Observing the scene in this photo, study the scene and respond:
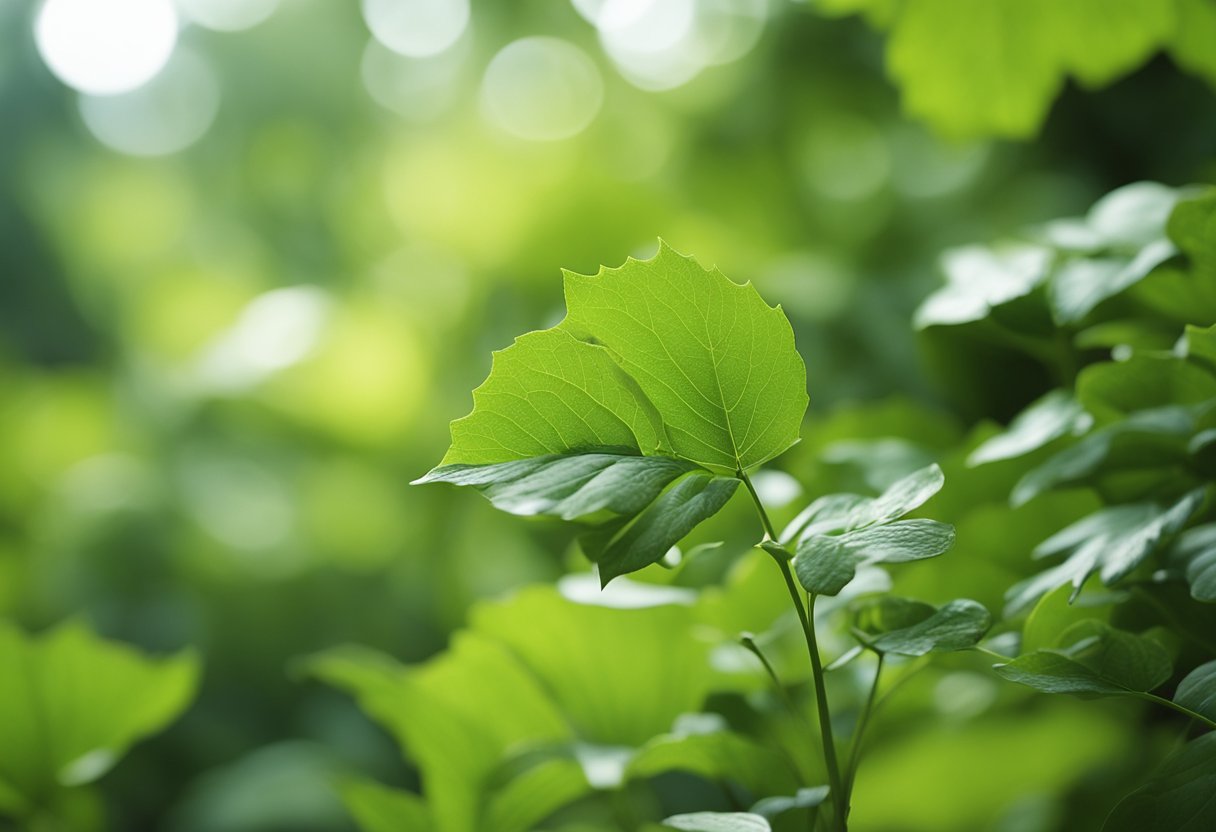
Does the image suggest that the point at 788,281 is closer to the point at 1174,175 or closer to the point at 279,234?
the point at 1174,175

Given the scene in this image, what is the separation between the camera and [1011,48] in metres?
0.52

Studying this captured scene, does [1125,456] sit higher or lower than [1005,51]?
lower

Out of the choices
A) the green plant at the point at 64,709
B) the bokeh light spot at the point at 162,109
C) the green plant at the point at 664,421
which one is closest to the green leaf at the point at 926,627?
the green plant at the point at 664,421

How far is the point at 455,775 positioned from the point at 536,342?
186 millimetres

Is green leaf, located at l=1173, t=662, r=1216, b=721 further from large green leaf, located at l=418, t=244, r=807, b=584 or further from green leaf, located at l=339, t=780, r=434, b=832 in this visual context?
green leaf, located at l=339, t=780, r=434, b=832

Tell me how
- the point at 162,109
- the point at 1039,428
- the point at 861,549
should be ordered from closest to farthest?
1. the point at 861,549
2. the point at 1039,428
3. the point at 162,109

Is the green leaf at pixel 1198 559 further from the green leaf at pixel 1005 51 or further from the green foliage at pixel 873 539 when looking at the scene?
the green leaf at pixel 1005 51

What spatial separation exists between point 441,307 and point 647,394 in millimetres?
921

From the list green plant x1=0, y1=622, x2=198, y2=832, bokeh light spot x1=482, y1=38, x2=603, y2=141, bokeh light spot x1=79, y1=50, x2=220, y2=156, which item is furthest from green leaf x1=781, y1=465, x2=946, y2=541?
bokeh light spot x1=79, y1=50, x2=220, y2=156

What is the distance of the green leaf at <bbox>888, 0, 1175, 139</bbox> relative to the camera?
0.50 meters

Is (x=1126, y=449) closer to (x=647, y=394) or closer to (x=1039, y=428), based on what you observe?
(x=1039, y=428)

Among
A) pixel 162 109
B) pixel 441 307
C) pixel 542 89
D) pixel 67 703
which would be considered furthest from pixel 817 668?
pixel 162 109

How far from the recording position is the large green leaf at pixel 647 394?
9.0 inches

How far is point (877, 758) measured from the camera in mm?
581
